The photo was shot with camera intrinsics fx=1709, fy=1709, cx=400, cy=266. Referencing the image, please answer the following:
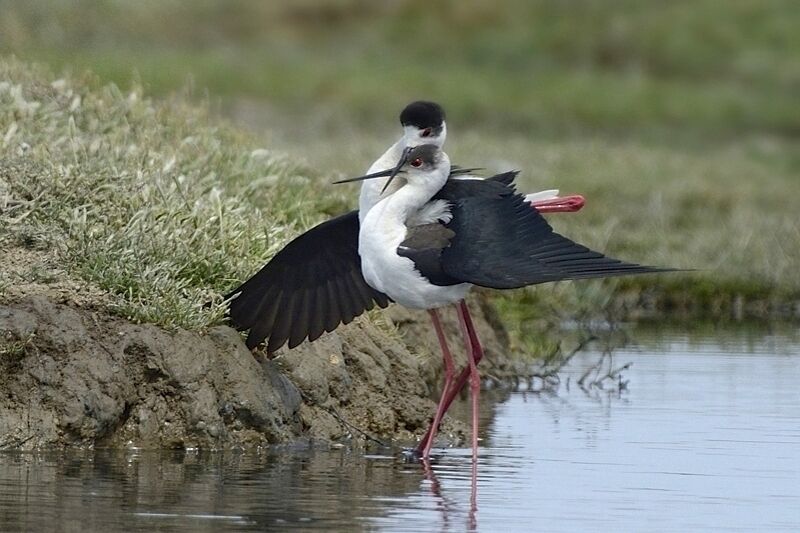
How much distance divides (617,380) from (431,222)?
3.53m

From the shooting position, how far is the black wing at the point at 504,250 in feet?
25.4

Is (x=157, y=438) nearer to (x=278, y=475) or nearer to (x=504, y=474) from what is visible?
(x=278, y=475)

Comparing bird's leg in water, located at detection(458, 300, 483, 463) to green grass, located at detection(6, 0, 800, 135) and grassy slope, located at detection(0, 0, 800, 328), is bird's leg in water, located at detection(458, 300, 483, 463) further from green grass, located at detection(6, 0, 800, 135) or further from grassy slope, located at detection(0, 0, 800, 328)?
green grass, located at detection(6, 0, 800, 135)

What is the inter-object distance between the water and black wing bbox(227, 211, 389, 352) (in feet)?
2.13

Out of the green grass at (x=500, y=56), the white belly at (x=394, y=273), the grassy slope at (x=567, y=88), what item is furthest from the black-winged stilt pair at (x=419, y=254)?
the green grass at (x=500, y=56)

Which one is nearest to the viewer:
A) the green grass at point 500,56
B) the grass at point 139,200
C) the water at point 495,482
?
the water at point 495,482

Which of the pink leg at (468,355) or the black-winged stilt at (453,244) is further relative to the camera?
the pink leg at (468,355)

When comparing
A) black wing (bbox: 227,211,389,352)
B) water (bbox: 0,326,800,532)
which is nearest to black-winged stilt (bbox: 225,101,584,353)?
black wing (bbox: 227,211,389,352)

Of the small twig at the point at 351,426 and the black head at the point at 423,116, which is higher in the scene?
the black head at the point at 423,116

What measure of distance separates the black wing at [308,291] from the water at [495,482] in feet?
2.13

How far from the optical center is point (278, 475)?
7.68m

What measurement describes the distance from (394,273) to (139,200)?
6.00 ft

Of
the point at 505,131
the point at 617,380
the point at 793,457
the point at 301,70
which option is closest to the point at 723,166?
the point at 505,131

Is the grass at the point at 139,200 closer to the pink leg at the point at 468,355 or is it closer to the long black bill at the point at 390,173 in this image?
the long black bill at the point at 390,173
